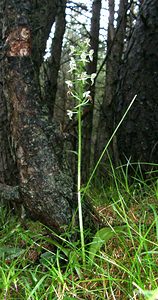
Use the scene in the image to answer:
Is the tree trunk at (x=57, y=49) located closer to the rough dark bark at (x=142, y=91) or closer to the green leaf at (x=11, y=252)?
the rough dark bark at (x=142, y=91)

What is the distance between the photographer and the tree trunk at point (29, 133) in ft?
6.52

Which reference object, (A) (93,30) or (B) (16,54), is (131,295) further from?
(A) (93,30)

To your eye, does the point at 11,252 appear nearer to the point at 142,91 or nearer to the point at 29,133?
the point at 29,133

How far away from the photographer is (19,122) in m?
2.01

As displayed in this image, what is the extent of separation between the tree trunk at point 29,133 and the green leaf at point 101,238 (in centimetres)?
19

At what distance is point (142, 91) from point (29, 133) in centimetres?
210

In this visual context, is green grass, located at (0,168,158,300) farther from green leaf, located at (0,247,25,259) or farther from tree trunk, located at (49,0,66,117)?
tree trunk, located at (49,0,66,117)

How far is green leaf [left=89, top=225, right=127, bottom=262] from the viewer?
183cm

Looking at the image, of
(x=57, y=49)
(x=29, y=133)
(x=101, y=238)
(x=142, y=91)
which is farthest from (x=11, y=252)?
(x=57, y=49)

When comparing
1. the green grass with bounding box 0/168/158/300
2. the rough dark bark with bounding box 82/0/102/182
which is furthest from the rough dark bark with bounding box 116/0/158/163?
the rough dark bark with bounding box 82/0/102/182

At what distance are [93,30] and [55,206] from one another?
588 cm

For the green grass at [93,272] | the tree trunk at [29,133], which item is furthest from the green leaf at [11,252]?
the tree trunk at [29,133]

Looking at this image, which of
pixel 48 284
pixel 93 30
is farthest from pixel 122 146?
pixel 93 30

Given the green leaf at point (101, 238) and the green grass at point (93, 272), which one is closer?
the green grass at point (93, 272)
